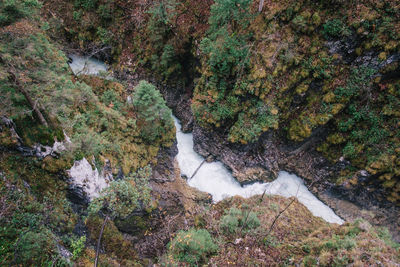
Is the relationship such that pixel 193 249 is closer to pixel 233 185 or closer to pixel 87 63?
pixel 233 185

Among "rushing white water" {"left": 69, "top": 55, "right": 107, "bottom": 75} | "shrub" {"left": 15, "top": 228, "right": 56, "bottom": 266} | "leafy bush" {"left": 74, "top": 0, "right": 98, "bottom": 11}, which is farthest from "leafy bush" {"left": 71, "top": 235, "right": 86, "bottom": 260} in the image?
"leafy bush" {"left": 74, "top": 0, "right": 98, "bottom": 11}

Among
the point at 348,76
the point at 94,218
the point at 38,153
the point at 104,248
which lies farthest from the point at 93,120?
the point at 348,76

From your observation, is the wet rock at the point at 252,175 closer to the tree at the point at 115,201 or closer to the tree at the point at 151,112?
the tree at the point at 151,112

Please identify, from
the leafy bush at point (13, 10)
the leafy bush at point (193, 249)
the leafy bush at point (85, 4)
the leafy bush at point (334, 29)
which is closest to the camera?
the leafy bush at point (13, 10)

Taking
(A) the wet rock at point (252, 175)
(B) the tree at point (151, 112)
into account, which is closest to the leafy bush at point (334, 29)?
(A) the wet rock at point (252, 175)

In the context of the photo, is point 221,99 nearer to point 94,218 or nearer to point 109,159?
point 109,159

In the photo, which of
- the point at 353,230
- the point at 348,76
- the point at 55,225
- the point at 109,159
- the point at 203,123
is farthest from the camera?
the point at 203,123
